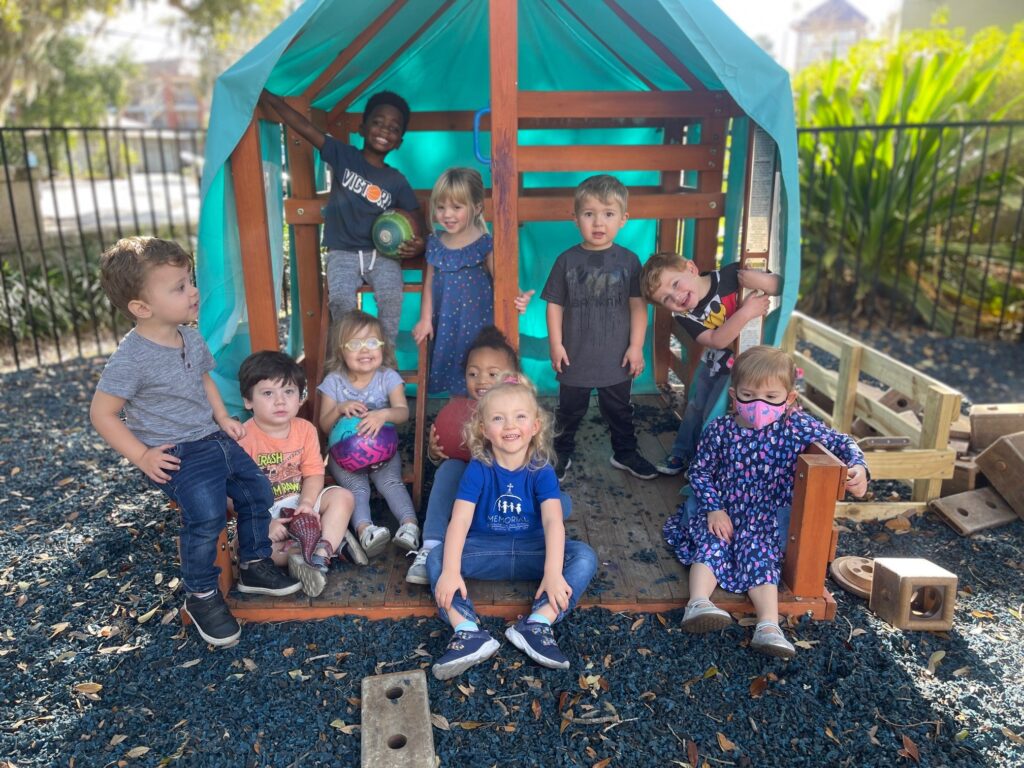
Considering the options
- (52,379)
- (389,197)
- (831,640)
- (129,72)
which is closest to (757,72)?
(389,197)

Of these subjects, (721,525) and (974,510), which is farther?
(974,510)

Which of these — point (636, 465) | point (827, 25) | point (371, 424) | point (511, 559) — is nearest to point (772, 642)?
point (511, 559)

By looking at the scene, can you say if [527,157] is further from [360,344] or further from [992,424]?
[992,424]

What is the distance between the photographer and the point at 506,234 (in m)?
3.78

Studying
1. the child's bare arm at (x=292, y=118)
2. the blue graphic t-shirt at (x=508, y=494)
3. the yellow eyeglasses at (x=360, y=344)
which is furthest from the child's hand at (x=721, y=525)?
the child's bare arm at (x=292, y=118)

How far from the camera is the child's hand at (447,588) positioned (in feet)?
10.0

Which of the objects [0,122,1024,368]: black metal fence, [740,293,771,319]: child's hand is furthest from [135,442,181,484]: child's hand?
[0,122,1024,368]: black metal fence

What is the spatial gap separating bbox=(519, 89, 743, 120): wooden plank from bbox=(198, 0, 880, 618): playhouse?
0.03 feet

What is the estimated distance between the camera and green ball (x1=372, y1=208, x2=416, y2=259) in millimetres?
4281

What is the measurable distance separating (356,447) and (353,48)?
2.13 m

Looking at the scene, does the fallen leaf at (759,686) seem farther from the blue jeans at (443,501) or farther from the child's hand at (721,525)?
the blue jeans at (443,501)

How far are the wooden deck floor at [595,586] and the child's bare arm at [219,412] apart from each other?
0.69m

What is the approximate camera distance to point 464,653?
2896 millimetres

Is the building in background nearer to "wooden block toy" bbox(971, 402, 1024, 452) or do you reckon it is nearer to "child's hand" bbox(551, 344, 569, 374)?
"wooden block toy" bbox(971, 402, 1024, 452)
